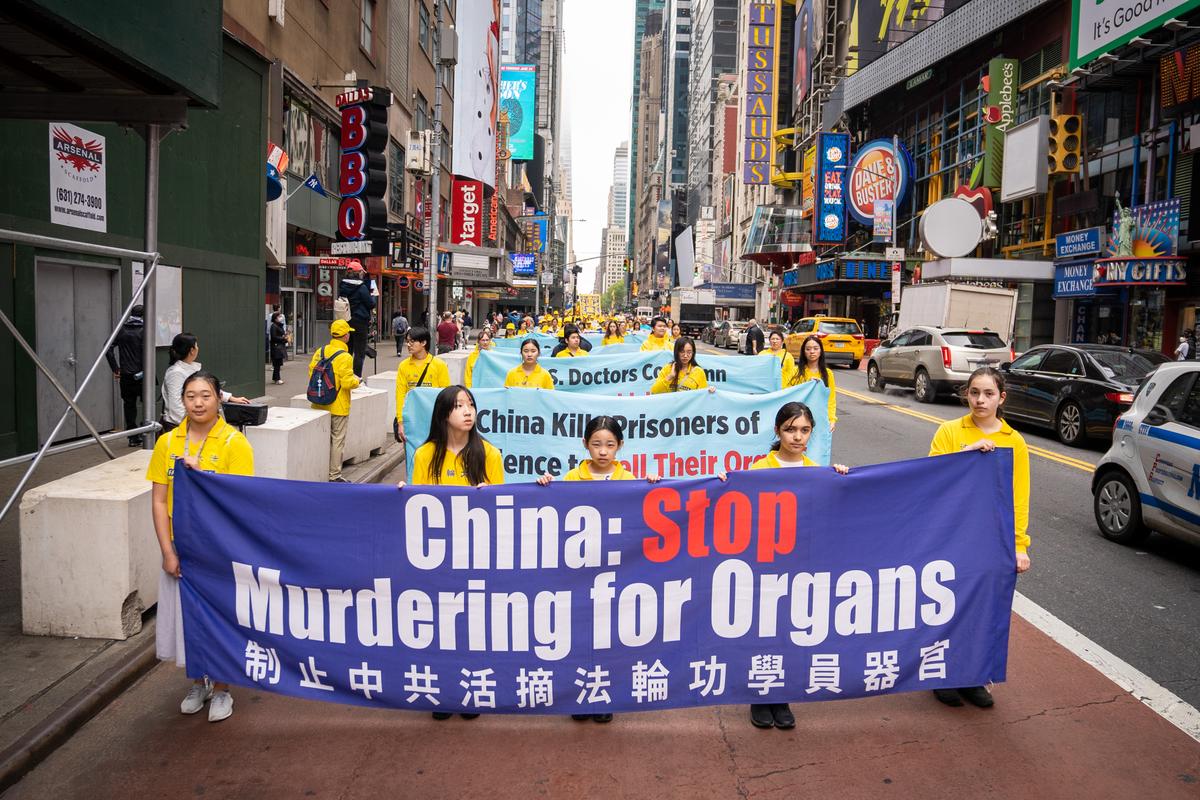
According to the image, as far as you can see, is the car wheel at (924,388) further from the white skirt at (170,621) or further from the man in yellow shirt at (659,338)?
the white skirt at (170,621)

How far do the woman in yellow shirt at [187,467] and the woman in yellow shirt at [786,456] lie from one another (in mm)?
2603

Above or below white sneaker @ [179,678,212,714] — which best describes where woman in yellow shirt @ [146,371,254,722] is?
above

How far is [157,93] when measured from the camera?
7273mm

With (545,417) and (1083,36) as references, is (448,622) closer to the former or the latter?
(545,417)

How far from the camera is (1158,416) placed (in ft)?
24.4

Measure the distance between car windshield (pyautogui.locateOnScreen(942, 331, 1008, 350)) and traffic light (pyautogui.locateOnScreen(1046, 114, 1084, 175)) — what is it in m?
14.0

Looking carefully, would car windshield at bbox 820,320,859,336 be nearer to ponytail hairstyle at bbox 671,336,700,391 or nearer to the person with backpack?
ponytail hairstyle at bbox 671,336,700,391

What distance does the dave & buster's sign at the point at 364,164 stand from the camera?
23828 mm

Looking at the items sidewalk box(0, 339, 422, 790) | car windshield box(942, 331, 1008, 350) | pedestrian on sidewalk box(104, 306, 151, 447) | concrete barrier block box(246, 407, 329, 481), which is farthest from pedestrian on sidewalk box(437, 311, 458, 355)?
sidewalk box(0, 339, 422, 790)

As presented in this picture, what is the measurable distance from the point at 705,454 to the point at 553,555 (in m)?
3.92

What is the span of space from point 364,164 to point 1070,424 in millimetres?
18323

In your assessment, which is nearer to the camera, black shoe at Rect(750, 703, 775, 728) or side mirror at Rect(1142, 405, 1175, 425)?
black shoe at Rect(750, 703, 775, 728)

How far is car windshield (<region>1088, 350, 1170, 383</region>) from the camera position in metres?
13.4

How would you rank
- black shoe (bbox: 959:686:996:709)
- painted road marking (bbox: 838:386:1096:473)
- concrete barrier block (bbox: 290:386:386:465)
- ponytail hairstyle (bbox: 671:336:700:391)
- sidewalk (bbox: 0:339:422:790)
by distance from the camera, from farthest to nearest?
painted road marking (bbox: 838:386:1096:473) → concrete barrier block (bbox: 290:386:386:465) → ponytail hairstyle (bbox: 671:336:700:391) → black shoe (bbox: 959:686:996:709) → sidewalk (bbox: 0:339:422:790)
